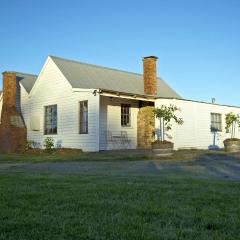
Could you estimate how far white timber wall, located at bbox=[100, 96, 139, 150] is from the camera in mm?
22906

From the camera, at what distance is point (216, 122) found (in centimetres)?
2681

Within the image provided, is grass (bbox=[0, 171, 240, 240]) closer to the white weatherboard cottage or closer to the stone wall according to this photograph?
the white weatherboard cottage

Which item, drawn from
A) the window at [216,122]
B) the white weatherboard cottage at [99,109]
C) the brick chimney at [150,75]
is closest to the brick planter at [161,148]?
the white weatherboard cottage at [99,109]

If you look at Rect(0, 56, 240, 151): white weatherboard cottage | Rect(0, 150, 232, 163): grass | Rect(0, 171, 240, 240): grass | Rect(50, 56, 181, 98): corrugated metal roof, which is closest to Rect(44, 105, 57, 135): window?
Rect(0, 56, 240, 151): white weatherboard cottage

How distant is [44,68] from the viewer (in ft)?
84.3

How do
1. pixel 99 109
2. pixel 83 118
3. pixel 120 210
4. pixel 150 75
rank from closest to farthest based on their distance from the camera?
1. pixel 120 210
2. pixel 99 109
3. pixel 83 118
4. pixel 150 75

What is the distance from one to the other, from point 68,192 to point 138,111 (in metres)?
18.5

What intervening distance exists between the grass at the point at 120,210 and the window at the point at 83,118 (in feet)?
47.4

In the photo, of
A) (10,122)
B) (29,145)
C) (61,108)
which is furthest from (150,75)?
(10,122)

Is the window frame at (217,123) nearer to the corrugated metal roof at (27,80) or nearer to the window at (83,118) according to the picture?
the window at (83,118)

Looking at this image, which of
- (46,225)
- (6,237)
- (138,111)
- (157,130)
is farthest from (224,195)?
(138,111)

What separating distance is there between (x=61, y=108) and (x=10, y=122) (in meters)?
4.04

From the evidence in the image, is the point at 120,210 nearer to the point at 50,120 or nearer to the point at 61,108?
the point at 61,108

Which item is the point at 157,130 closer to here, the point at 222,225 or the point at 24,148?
the point at 24,148
